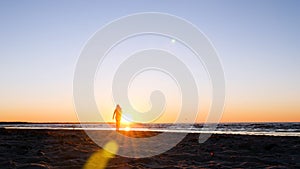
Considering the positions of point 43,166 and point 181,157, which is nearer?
point 43,166

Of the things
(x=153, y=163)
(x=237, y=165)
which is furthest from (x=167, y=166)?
(x=237, y=165)

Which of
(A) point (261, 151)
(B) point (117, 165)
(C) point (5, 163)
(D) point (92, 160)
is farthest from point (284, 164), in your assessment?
(C) point (5, 163)

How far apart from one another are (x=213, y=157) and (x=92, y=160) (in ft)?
11.9

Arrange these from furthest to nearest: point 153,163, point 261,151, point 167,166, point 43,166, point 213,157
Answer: point 261,151
point 213,157
point 153,163
point 167,166
point 43,166

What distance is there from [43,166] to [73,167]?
0.68 m

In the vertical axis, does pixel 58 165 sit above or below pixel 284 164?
above

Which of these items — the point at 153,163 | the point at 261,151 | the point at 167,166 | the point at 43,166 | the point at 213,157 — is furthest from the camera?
the point at 261,151

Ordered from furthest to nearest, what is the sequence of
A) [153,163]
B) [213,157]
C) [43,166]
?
[213,157] < [153,163] < [43,166]

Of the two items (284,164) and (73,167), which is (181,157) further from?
(73,167)

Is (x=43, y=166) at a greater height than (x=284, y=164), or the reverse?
(x=43, y=166)

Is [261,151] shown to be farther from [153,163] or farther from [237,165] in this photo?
[153,163]

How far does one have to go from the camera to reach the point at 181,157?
9.58 metres

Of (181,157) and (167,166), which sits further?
(181,157)

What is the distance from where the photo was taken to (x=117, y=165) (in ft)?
25.2
